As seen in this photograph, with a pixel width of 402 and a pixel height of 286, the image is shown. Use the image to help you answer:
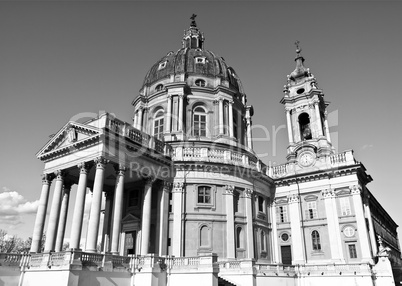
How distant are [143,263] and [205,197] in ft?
29.2

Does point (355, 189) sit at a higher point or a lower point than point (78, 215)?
higher

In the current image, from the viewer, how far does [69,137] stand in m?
24.2

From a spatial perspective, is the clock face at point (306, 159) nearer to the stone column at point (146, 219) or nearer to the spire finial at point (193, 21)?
the stone column at point (146, 219)

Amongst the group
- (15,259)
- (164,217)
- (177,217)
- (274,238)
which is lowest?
(15,259)

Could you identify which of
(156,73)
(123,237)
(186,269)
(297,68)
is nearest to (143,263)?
(186,269)

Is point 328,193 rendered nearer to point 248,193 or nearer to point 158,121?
point 248,193

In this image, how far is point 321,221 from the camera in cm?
3158

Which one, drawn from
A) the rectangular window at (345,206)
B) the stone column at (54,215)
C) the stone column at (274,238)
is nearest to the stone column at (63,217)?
the stone column at (54,215)

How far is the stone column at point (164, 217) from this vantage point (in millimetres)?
25047

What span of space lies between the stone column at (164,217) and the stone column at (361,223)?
17059mm

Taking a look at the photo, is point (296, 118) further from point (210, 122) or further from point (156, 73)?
point (156, 73)

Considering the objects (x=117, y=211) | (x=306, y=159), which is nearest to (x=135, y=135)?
(x=117, y=211)

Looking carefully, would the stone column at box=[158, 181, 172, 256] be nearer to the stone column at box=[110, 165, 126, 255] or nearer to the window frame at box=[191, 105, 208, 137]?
the stone column at box=[110, 165, 126, 255]

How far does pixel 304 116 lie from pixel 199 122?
13.9 meters
